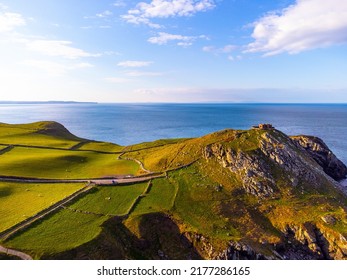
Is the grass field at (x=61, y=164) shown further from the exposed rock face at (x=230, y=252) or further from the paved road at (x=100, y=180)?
the exposed rock face at (x=230, y=252)

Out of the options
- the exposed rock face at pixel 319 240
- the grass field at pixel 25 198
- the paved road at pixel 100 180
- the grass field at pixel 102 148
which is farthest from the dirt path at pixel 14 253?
the grass field at pixel 102 148

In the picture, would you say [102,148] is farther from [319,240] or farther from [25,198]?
[319,240]

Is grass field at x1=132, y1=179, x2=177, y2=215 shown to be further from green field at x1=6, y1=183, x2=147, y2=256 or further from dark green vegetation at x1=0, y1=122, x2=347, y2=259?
green field at x1=6, y1=183, x2=147, y2=256

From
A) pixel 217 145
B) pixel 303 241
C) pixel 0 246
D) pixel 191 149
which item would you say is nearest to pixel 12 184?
pixel 0 246

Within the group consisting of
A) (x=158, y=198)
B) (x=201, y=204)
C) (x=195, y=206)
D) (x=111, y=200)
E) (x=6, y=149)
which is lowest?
(x=195, y=206)

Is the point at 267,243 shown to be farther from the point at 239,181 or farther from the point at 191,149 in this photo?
the point at 191,149

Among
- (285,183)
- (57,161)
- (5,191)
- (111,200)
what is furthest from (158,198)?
(57,161)

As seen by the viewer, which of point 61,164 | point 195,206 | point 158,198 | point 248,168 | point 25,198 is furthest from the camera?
point 61,164
